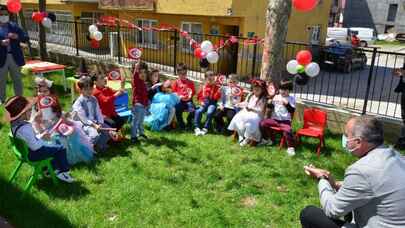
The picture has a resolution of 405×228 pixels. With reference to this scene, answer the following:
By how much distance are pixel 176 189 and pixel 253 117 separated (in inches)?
89.2

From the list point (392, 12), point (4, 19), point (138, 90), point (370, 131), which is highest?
point (392, 12)

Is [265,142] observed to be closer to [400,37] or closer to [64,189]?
[64,189]

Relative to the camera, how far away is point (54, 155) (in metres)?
4.78

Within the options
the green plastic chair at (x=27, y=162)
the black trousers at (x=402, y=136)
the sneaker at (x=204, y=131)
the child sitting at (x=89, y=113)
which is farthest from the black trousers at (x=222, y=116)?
the green plastic chair at (x=27, y=162)

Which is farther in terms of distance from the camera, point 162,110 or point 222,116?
point 222,116

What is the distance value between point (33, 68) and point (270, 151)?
20.7 ft

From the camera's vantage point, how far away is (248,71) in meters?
12.5

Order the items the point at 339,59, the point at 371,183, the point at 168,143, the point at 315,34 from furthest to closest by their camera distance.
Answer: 1. the point at 315,34
2. the point at 339,59
3. the point at 168,143
4. the point at 371,183

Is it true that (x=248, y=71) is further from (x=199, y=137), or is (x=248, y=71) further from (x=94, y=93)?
(x=94, y=93)

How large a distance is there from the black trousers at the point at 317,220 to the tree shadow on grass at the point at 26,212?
2453 millimetres

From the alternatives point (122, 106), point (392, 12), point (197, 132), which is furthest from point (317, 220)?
point (392, 12)

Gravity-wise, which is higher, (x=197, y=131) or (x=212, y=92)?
(x=212, y=92)

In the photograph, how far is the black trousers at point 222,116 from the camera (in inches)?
289

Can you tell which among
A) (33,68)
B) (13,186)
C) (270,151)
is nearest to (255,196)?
(270,151)
